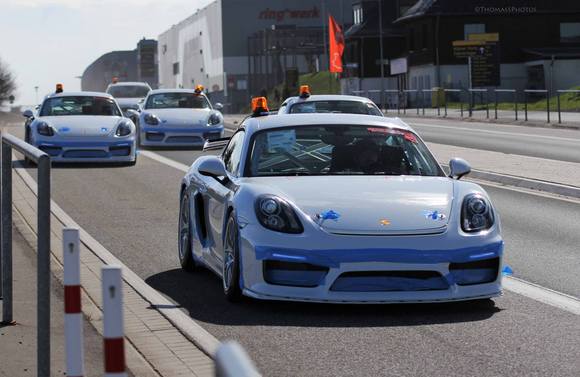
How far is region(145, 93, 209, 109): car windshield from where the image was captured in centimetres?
3177

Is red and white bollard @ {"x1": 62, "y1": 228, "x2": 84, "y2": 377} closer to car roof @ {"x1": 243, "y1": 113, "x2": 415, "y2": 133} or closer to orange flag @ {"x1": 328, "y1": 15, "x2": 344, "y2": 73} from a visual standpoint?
car roof @ {"x1": 243, "y1": 113, "x2": 415, "y2": 133}

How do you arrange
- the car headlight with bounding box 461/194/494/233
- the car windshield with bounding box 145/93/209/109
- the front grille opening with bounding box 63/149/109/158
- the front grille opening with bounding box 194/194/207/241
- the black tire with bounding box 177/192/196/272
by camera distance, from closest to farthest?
the car headlight with bounding box 461/194/494/233 → the front grille opening with bounding box 194/194/207/241 → the black tire with bounding box 177/192/196/272 → the front grille opening with bounding box 63/149/109/158 → the car windshield with bounding box 145/93/209/109

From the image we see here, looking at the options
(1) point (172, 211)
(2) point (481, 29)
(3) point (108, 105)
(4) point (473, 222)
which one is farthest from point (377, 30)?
(4) point (473, 222)

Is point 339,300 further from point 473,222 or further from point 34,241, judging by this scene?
point 34,241

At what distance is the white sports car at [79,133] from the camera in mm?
24625

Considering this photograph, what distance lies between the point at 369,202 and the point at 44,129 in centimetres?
1687

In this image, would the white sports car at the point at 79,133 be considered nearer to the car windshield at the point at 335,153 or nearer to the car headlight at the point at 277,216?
the car windshield at the point at 335,153

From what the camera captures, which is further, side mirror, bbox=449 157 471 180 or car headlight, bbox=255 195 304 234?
side mirror, bbox=449 157 471 180

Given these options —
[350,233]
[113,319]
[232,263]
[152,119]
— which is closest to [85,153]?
[152,119]

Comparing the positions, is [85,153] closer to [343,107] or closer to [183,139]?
[343,107]

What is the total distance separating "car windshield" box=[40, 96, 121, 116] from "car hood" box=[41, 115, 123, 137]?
2.00 ft

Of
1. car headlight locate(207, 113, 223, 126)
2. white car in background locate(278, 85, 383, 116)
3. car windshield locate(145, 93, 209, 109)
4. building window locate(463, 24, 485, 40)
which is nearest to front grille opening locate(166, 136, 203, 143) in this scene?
car headlight locate(207, 113, 223, 126)

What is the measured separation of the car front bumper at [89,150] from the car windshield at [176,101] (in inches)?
253

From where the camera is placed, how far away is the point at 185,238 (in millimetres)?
10672
